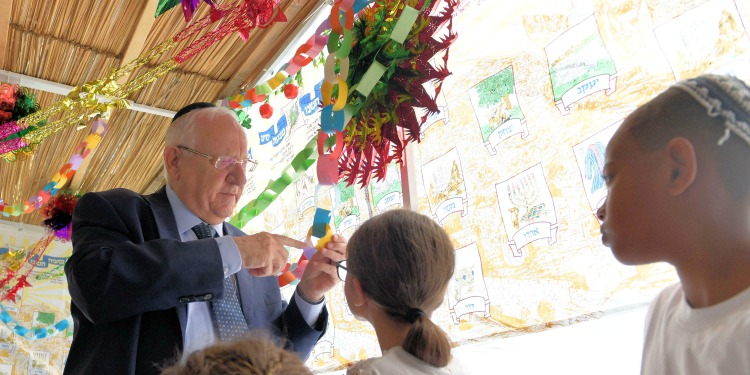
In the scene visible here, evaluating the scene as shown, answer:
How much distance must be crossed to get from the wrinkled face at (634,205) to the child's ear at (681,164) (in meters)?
0.01

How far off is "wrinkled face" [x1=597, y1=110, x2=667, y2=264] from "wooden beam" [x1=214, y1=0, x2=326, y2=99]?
1.45 metres

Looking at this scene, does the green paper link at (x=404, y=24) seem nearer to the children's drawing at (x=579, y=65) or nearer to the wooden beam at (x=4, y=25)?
the children's drawing at (x=579, y=65)

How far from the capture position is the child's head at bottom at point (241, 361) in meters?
0.71

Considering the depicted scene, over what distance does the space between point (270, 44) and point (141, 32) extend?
1.52 ft

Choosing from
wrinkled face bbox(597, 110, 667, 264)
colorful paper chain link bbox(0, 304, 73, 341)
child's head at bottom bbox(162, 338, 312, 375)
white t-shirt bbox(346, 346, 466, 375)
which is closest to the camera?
child's head at bottom bbox(162, 338, 312, 375)

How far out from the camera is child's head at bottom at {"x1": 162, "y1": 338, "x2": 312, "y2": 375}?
2.35 ft

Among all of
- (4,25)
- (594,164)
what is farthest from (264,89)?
(594,164)

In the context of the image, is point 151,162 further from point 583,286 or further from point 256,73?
point 583,286

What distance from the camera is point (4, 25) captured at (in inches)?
87.2

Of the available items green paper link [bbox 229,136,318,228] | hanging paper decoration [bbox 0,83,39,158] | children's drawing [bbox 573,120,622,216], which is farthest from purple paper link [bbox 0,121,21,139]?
children's drawing [bbox 573,120,622,216]

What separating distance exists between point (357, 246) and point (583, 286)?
0.42 meters

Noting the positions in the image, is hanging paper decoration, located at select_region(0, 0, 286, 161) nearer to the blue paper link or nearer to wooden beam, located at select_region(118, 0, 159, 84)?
wooden beam, located at select_region(118, 0, 159, 84)

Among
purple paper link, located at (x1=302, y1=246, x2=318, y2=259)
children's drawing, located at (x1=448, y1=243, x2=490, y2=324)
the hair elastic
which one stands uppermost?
purple paper link, located at (x1=302, y1=246, x2=318, y2=259)

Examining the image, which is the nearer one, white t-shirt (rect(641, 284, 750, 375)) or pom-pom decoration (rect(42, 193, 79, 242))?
white t-shirt (rect(641, 284, 750, 375))
